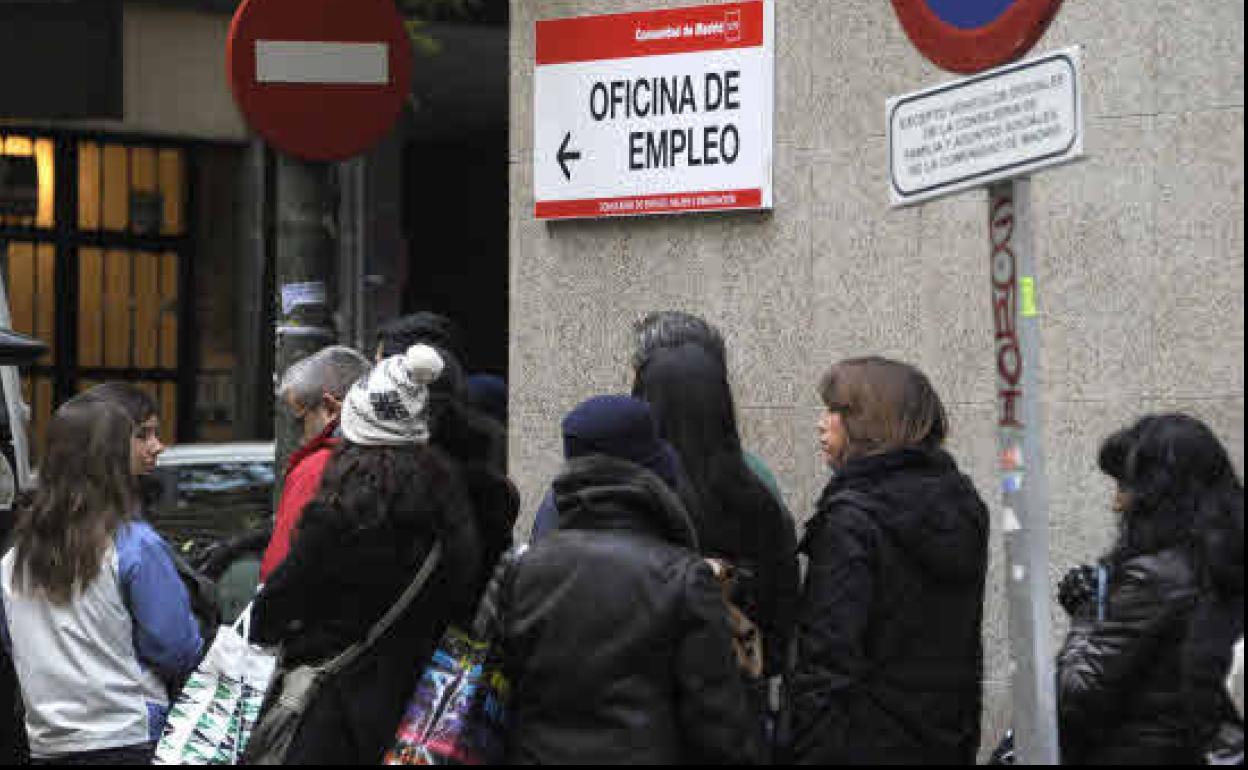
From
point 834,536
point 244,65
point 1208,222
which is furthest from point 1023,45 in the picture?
point 244,65

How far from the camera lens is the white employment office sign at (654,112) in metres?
8.32

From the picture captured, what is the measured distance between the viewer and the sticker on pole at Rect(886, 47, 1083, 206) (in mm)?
5031

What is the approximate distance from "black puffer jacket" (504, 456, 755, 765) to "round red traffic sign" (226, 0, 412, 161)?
324 centimetres

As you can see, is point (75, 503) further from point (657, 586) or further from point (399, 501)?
point (657, 586)

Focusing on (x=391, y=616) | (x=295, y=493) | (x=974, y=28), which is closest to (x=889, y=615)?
(x=391, y=616)

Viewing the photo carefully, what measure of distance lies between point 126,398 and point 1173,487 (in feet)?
9.22

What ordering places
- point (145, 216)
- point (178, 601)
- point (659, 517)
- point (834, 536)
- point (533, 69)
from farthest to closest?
point (145, 216) → point (533, 69) → point (178, 601) → point (834, 536) → point (659, 517)

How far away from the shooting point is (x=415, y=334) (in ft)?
24.8

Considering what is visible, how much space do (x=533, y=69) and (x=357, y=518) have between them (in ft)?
12.3

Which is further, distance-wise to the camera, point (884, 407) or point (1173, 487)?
point (884, 407)

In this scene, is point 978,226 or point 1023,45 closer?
point 1023,45

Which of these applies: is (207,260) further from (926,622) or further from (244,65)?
(926,622)

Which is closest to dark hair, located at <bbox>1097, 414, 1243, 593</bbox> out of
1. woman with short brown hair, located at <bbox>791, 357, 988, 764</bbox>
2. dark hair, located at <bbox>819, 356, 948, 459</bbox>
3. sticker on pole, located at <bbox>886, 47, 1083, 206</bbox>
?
woman with short brown hair, located at <bbox>791, 357, 988, 764</bbox>

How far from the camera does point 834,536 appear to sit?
18.4 ft
